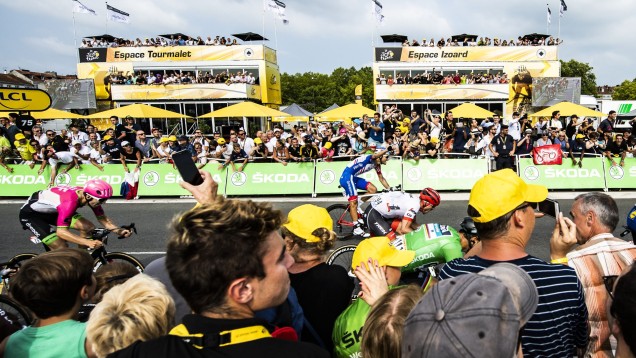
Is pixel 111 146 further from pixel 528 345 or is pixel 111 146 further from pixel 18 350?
pixel 528 345

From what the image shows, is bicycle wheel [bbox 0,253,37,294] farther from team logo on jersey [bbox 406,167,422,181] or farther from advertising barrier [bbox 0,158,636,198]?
team logo on jersey [bbox 406,167,422,181]

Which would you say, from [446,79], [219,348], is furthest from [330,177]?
[446,79]

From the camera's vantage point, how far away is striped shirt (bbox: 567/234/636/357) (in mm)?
2561

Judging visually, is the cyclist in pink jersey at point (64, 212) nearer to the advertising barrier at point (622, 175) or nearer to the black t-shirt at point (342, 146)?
the black t-shirt at point (342, 146)

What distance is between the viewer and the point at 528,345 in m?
2.03

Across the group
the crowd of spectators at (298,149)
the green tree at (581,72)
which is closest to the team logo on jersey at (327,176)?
the crowd of spectators at (298,149)

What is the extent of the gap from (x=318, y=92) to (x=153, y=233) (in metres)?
82.6

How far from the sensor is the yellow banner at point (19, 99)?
6.39 m

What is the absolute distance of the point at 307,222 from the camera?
319cm

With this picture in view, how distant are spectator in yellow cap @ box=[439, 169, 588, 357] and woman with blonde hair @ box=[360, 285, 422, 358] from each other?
558 millimetres

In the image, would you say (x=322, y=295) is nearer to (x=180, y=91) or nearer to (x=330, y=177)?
(x=330, y=177)

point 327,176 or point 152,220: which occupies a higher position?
point 327,176

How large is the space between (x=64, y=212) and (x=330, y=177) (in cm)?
803

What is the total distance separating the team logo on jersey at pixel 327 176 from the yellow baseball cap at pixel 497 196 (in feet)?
33.8
